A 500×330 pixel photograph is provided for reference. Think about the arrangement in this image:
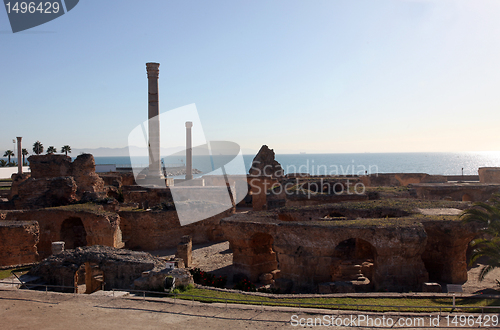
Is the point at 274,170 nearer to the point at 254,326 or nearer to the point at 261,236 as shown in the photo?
the point at 261,236

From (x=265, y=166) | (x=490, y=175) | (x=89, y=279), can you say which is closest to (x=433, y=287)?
(x=89, y=279)

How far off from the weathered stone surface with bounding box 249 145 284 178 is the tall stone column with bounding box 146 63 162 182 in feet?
28.7

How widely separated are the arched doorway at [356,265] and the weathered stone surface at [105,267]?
7447 mm

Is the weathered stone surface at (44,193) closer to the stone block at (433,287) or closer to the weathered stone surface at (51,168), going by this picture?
the weathered stone surface at (51,168)

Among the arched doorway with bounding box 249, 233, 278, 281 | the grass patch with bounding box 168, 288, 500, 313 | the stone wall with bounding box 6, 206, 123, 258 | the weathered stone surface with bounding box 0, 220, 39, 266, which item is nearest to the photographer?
the grass patch with bounding box 168, 288, 500, 313

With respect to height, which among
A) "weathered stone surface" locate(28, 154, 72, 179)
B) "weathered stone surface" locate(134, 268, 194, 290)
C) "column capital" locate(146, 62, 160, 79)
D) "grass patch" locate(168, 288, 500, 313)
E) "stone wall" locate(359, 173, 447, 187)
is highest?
"column capital" locate(146, 62, 160, 79)

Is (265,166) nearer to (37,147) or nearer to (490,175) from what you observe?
(490,175)

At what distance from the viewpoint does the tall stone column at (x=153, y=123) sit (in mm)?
33094

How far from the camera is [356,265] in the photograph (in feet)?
56.1

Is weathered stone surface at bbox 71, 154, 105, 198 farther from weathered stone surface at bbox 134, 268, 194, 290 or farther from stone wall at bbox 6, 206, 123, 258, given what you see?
weathered stone surface at bbox 134, 268, 194, 290

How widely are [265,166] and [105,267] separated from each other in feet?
77.5

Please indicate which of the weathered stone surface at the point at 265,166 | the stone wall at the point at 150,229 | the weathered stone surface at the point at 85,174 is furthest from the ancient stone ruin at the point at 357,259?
the weathered stone surface at the point at 265,166

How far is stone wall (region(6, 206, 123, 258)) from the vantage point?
19.7 m

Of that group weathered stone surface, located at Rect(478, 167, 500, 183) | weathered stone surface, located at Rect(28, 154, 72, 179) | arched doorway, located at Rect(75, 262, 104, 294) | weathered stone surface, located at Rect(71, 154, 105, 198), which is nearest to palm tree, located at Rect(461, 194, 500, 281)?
arched doorway, located at Rect(75, 262, 104, 294)
